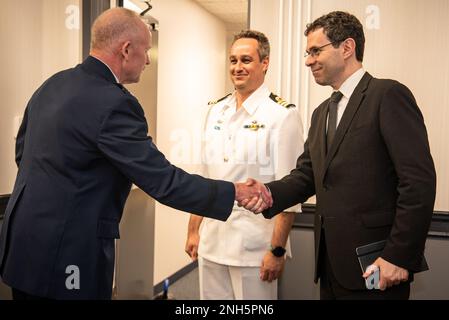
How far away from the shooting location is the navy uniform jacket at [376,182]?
4.67 feet

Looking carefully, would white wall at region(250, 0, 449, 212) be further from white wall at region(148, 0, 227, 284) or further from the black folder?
white wall at region(148, 0, 227, 284)

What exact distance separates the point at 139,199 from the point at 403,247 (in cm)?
211

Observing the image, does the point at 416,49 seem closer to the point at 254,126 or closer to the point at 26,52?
the point at 254,126

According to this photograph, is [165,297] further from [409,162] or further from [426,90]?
[409,162]

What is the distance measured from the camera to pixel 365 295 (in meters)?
1.55

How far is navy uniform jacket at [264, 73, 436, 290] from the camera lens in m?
1.42

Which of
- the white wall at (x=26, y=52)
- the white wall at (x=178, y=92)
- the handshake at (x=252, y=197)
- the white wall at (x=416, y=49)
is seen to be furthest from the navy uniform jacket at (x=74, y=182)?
the white wall at (x=178, y=92)

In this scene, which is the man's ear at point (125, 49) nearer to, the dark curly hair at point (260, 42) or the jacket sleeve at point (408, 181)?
the dark curly hair at point (260, 42)

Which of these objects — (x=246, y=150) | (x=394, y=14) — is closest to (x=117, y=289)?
(x=246, y=150)

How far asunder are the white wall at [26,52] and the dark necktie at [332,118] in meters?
1.62

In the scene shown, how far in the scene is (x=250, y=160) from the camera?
198cm

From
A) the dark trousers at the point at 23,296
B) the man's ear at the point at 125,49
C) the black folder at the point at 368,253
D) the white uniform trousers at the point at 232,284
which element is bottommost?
the white uniform trousers at the point at 232,284

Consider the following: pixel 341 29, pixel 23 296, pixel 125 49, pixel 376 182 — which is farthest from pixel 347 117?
pixel 23 296

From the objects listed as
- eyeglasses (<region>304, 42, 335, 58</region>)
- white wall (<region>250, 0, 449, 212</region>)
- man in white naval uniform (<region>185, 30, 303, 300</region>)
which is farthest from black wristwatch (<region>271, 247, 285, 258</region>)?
white wall (<region>250, 0, 449, 212</region>)
